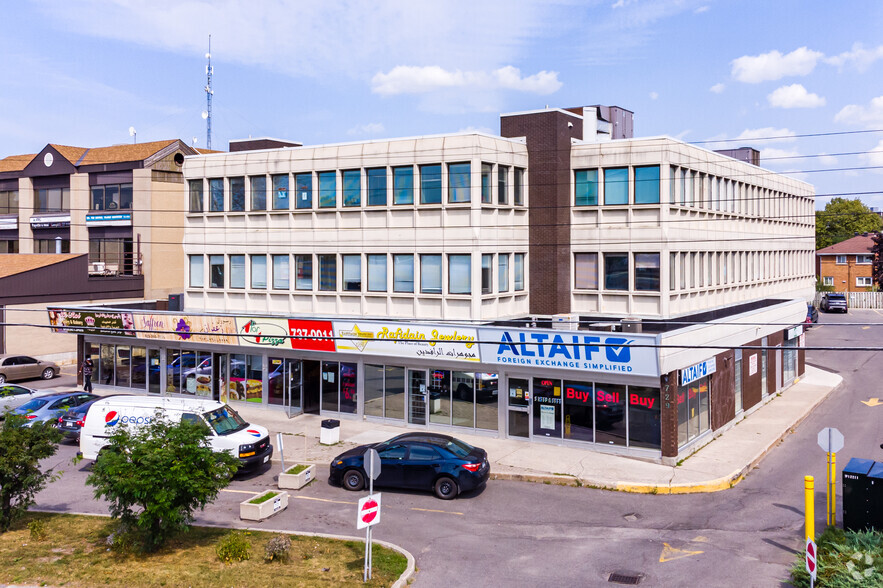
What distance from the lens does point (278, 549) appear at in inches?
616

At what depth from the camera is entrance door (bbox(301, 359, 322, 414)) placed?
32844 mm

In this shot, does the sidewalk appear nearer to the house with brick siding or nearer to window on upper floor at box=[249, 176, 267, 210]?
window on upper floor at box=[249, 176, 267, 210]

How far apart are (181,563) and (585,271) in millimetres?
19990

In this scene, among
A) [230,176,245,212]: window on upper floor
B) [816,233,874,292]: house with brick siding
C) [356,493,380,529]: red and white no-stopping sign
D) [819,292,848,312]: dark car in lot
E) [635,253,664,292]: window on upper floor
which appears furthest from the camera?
[816,233,874,292]: house with brick siding

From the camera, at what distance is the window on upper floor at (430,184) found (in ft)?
97.2

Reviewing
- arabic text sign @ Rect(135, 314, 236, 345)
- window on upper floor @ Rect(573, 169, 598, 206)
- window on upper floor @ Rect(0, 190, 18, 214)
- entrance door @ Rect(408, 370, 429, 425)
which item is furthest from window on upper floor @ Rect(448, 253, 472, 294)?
window on upper floor @ Rect(0, 190, 18, 214)

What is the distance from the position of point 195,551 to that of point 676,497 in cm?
1299

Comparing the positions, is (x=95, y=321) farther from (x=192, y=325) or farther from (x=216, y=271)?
(x=216, y=271)

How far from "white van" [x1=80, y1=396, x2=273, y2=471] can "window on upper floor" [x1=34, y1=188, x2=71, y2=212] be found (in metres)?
36.0

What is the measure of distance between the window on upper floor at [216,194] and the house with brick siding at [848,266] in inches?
3229

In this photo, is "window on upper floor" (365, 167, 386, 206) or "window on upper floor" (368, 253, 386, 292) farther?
"window on upper floor" (368, 253, 386, 292)

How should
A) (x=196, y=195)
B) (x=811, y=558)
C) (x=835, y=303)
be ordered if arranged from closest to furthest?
1. (x=811, y=558)
2. (x=196, y=195)
3. (x=835, y=303)

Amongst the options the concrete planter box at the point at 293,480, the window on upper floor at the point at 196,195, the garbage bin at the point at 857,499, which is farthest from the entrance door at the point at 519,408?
the window on upper floor at the point at 196,195

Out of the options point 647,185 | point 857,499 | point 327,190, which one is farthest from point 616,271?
point 857,499
